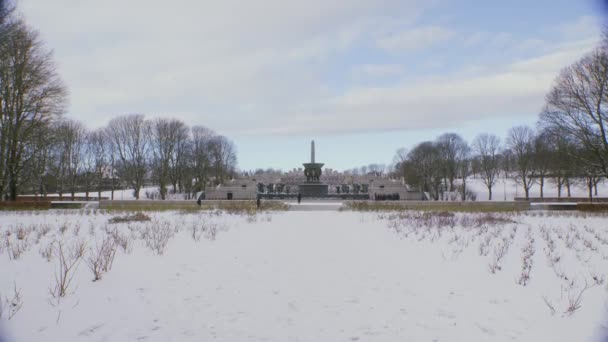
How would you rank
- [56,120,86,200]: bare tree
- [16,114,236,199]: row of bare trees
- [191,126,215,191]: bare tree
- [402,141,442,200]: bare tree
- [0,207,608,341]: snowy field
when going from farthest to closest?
[402,141,442,200]: bare tree → [191,126,215,191]: bare tree → [16,114,236,199]: row of bare trees → [56,120,86,200]: bare tree → [0,207,608,341]: snowy field

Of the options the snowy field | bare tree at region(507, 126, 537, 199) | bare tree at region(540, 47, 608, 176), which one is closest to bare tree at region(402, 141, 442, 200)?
bare tree at region(507, 126, 537, 199)

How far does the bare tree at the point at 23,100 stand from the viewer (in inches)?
883

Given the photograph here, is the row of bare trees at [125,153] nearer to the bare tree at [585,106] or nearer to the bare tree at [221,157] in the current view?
the bare tree at [221,157]

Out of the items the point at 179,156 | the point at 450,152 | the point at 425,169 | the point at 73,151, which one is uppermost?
the point at 450,152

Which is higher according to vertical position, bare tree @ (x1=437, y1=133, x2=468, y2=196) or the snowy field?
bare tree @ (x1=437, y1=133, x2=468, y2=196)

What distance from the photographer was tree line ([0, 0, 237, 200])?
2273 centimetres

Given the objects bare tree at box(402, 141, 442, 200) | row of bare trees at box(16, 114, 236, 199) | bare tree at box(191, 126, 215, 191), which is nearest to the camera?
row of bare trees at box(16, 114, 236, 199)

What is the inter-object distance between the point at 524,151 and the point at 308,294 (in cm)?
5631

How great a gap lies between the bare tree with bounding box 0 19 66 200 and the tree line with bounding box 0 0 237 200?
6 centimetres

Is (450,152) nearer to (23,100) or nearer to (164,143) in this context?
(164,143)

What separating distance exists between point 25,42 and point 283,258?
2462cm

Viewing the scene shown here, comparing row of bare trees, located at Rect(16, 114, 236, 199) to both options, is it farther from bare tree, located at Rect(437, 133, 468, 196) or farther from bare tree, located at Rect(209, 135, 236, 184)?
bare tree, located at Rect(437, 133, 468, 196)

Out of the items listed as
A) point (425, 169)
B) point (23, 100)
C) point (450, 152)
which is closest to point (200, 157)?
point (23, 100)

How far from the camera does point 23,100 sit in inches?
936
